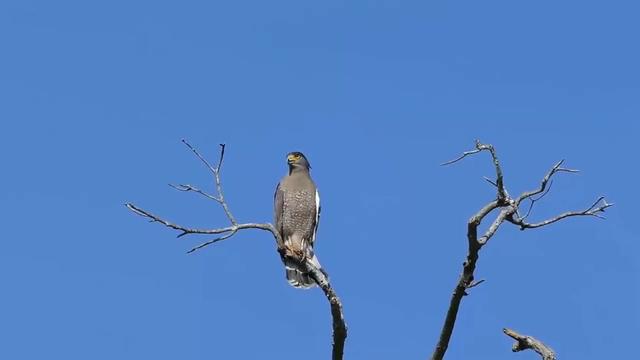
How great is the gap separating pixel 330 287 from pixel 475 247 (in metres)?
1.25

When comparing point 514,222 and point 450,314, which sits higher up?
point 514,222

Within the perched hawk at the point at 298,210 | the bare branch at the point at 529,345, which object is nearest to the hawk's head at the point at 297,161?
the perched hawk at the point at 298,210

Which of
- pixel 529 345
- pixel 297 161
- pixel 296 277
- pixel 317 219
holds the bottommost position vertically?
pixel 529 345

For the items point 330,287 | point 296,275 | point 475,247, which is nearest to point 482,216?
point 475,247

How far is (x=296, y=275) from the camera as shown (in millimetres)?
10367

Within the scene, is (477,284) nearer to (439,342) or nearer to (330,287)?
(439,342)

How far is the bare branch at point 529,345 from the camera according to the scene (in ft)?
22.5

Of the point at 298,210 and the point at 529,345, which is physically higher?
the point at 298,210

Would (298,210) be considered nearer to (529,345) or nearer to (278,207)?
(278,207)

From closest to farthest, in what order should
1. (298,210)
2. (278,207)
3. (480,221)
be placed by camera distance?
(480,221)
(298,210)
(278,207)

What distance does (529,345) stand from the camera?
7.07m

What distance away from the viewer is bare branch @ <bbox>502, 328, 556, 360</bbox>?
6871mm

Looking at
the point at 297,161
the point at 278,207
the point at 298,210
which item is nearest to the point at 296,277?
the point at 298,210

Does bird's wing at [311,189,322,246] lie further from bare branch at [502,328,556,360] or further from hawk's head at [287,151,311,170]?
bare branch at [502,328,556,360]
